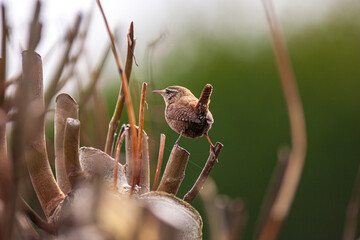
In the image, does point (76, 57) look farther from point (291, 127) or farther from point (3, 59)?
point (291, 127)

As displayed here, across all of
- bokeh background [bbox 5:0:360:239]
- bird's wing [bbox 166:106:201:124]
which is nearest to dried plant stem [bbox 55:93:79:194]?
bird's wing [bbox 166:106:201:124]

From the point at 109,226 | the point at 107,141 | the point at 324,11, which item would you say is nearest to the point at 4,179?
the point at 109,226

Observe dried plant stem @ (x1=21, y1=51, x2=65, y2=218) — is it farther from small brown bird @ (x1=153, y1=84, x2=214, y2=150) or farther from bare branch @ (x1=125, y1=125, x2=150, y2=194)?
small brown bird @ (x1=153, y1=84, x2=214, y2=150)

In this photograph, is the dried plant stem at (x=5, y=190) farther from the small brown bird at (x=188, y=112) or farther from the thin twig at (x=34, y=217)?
the small brown bird at (x=188, y=112)

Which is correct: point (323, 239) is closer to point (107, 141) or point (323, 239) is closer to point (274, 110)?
point (274, 110)

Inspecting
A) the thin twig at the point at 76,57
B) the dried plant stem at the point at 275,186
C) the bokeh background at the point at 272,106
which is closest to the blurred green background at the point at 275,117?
the bokeh background at the point at 272,106

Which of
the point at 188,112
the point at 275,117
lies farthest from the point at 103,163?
the point at 275,117
